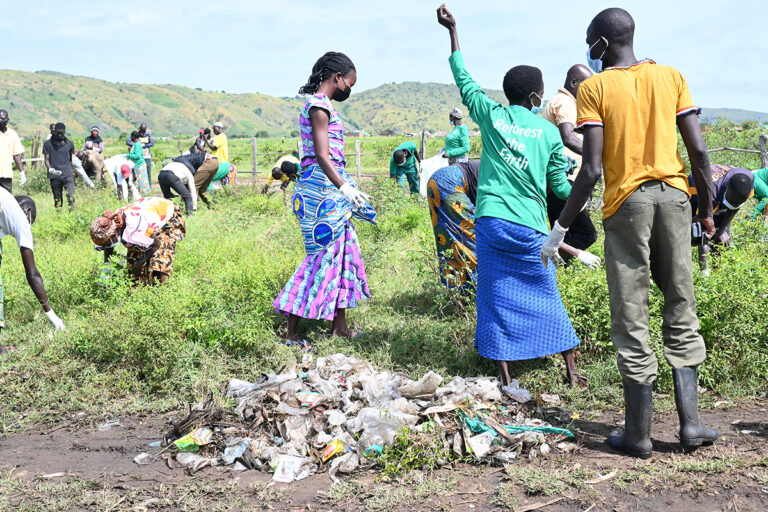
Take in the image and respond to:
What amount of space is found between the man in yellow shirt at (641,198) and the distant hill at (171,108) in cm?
9912

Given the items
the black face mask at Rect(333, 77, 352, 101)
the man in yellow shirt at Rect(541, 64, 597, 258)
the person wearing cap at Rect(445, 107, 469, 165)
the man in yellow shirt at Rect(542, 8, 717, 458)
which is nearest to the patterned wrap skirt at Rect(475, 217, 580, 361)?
the man in yellow shirt at Rect(542, 8, 717, 458)

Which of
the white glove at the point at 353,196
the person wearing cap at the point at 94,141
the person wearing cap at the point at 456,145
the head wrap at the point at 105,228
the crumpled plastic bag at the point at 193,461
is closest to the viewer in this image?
the crumpled plastic bag at the point at 193,461

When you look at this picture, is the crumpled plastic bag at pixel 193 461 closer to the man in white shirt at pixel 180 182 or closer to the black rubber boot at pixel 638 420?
the black rubber boot at pixel 638 420

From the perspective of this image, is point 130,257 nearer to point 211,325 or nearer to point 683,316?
point 211,325

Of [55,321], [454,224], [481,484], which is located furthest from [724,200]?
[55,321]

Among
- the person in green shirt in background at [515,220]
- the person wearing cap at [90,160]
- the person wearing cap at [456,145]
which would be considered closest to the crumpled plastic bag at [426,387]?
the person in green shirt in background at [515,220]

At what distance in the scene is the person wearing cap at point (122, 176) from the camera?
14.1 metres

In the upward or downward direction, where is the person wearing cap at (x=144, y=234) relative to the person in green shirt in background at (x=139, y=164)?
downward

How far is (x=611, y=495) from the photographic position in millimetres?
2775

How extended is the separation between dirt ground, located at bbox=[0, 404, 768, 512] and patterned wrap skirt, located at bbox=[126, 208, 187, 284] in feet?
8.03

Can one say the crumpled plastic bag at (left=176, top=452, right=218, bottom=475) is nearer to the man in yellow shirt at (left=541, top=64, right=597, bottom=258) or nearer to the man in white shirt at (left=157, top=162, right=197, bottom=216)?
the man in yellow shirt at (left=541, top=64, right=597, bottom=258)

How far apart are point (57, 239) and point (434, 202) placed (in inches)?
246

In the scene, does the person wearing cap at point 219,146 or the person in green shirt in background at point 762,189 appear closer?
the person in green shirt in background at point 762,189

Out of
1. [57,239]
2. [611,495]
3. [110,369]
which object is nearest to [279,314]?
[110,369]
